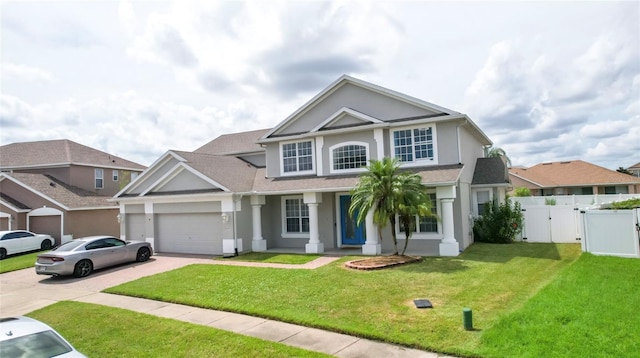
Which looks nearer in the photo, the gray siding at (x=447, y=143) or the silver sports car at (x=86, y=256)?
the silver sports car at (x=86, y=256)

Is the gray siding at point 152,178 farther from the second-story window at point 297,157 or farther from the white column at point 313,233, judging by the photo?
the white column at point 313,233

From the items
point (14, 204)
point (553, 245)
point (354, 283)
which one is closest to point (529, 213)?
point (553, 245)

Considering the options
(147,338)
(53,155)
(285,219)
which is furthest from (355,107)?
(53,155)

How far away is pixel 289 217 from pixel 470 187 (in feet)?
28.9

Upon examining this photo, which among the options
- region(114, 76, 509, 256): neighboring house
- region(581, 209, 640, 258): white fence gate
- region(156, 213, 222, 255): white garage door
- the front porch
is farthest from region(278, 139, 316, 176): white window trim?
region(581, 209, 640, 258): white fence gate

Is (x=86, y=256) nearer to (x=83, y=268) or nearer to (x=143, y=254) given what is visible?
(x=83, y=268)

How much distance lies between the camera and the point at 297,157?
19.8m

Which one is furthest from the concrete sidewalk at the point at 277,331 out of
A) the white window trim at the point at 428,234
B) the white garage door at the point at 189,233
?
the white window trim at the point at 428,234

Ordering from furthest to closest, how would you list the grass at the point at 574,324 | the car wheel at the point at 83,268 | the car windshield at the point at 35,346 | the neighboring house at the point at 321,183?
the neighboring house at the point at 321,183 < the car wheel at the point at 83,268 < the grass at the point at 574,324 < the car windshield at the point at 35,346

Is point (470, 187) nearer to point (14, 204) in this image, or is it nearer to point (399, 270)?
point (399, 270)

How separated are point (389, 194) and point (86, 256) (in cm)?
1191

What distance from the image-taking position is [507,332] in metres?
7.16

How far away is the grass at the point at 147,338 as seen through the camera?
23.9 ft

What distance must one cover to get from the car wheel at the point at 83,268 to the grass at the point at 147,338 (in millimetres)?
5131
